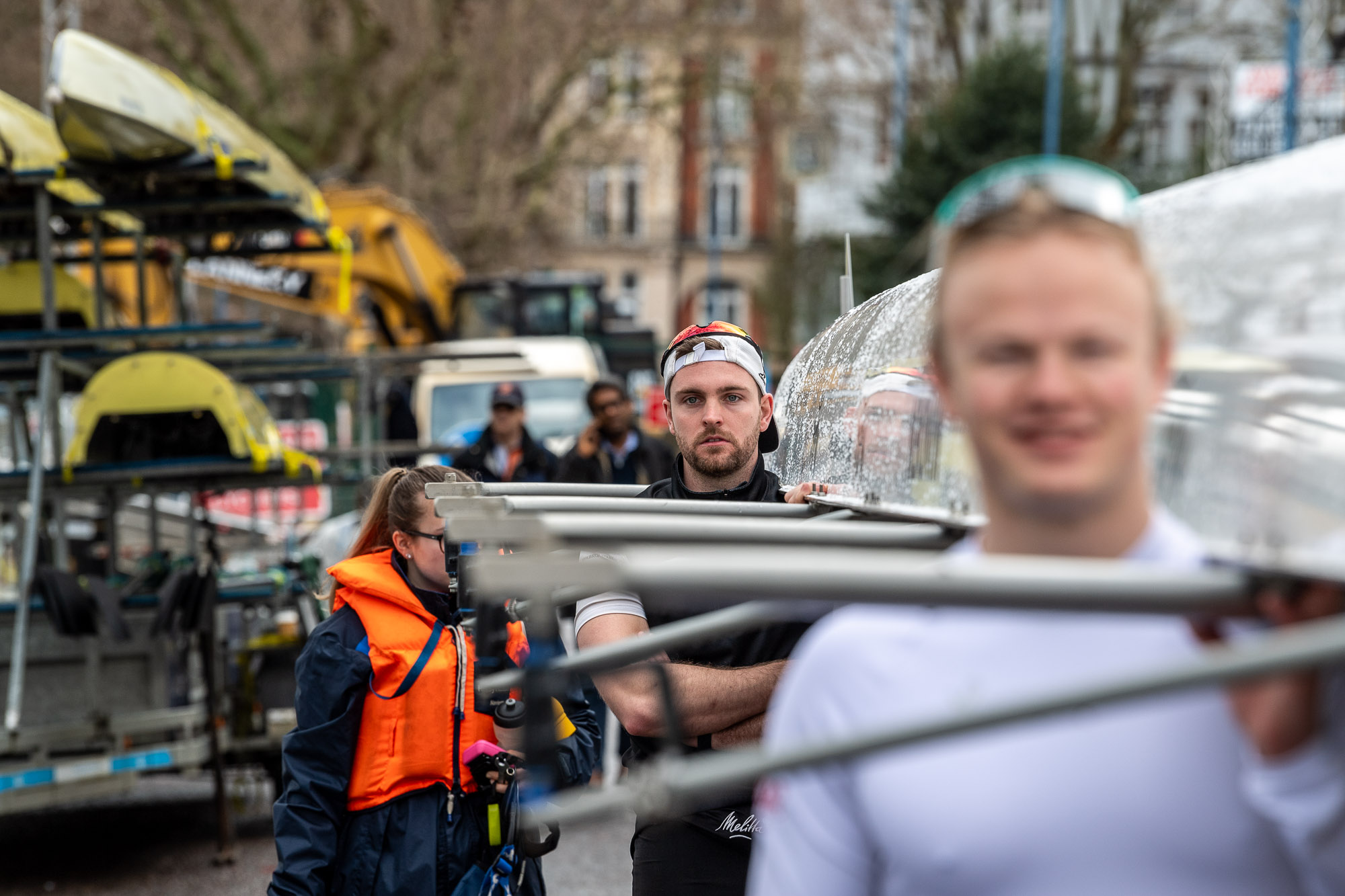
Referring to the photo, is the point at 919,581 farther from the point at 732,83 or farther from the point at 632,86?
the point at 732,83

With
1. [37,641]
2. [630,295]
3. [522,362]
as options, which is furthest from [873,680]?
[630,295]

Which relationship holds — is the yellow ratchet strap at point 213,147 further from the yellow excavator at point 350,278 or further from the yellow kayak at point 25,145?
the yellow excavator at point 350,278

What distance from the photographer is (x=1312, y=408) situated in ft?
4.97

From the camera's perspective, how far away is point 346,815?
3.72 m

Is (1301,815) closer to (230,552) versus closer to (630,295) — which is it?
(230,552)

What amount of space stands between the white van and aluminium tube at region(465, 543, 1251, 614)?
13732 mm

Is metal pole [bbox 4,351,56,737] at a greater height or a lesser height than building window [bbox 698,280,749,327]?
lesser

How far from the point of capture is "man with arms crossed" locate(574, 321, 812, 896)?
326cm

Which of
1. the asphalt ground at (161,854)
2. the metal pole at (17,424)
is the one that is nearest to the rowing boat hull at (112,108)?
the metal pole at (17,424)

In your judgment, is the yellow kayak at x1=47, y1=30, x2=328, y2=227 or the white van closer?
the yellow kayak at x1=47, y1=30, x2=328, y2=227

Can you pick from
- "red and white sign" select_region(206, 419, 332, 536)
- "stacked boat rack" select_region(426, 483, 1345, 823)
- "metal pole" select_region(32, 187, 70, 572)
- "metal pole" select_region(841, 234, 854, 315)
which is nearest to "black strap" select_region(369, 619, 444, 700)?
"metal pole" select_region(841, 234, 854, 315)

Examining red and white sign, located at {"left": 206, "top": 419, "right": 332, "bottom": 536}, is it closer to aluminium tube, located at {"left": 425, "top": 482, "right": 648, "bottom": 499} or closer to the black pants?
the black pants

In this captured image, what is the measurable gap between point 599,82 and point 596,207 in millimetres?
23153

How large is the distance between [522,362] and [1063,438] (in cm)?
1507
